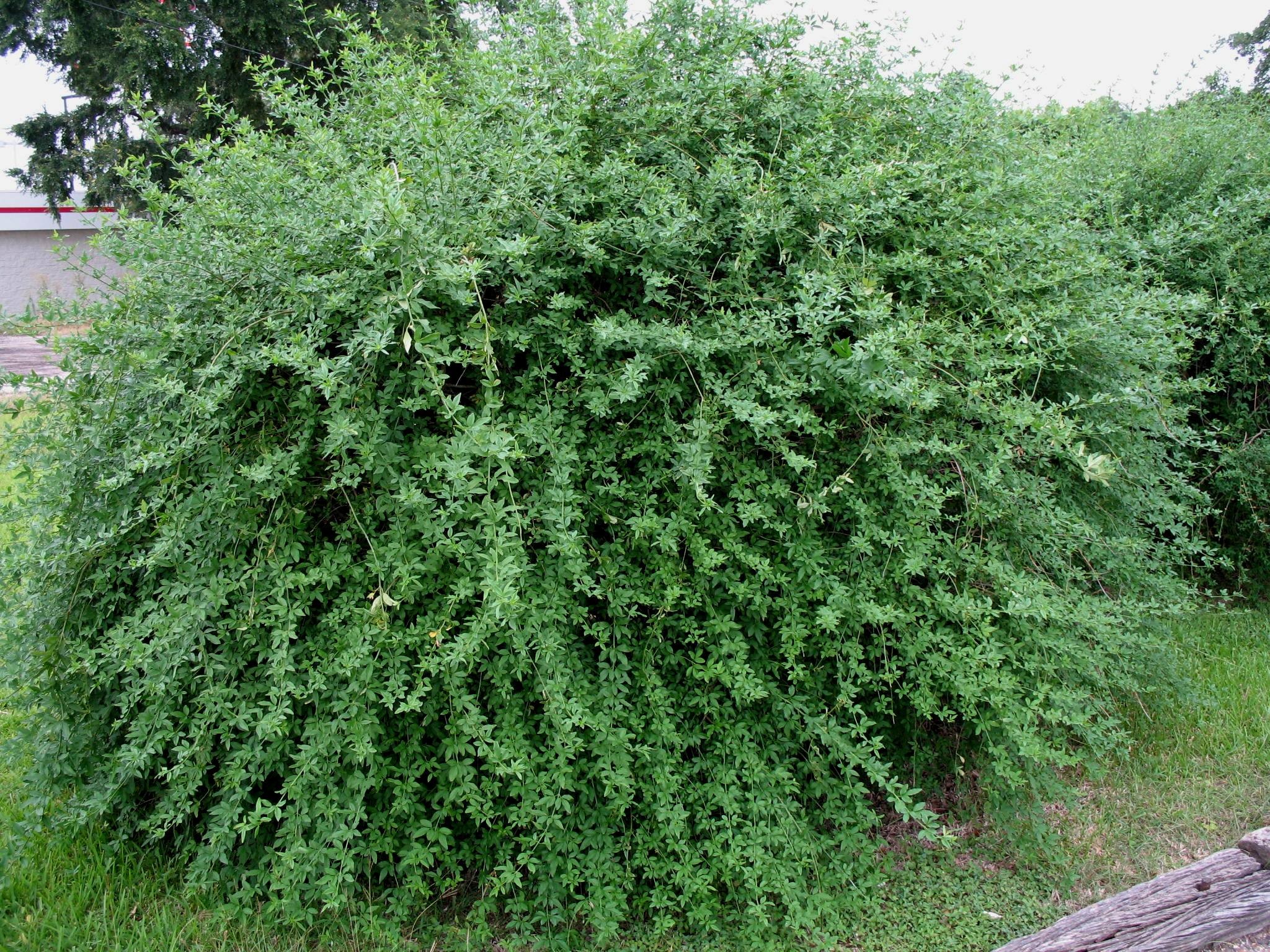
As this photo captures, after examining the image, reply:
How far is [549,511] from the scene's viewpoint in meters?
2.47

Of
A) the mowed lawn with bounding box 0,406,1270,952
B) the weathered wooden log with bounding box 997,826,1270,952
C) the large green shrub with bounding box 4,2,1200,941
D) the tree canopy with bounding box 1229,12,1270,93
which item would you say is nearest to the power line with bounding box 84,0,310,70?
the large green shrub with bounding box 4,2,1200,941

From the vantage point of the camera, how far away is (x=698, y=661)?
2.76 meters

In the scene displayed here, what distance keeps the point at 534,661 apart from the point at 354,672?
527 mm

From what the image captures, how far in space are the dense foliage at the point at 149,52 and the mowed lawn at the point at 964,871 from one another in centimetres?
1272

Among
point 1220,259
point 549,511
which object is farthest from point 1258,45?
point 549,511

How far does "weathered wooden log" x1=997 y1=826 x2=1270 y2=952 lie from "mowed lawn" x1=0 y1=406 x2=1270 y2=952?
228 millimetres

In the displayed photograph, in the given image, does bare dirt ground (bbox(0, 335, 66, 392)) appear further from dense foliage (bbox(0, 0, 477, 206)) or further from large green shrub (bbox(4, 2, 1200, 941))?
large green shrub (bbox(4, 2, 1200, 941))

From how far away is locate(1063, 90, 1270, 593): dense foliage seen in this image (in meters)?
4.95

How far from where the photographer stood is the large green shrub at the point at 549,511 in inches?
97.7

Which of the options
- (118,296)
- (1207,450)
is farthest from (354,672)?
(1207,450)

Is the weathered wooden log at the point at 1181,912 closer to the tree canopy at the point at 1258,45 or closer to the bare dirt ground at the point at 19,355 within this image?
the bare dirt ground at the point at 19,355

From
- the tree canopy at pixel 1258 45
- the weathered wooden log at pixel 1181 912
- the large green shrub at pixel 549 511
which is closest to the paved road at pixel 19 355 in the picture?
the large green shrub at pixel 549 511

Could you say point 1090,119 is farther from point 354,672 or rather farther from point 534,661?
point 354,672

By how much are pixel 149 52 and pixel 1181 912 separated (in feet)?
55.3
